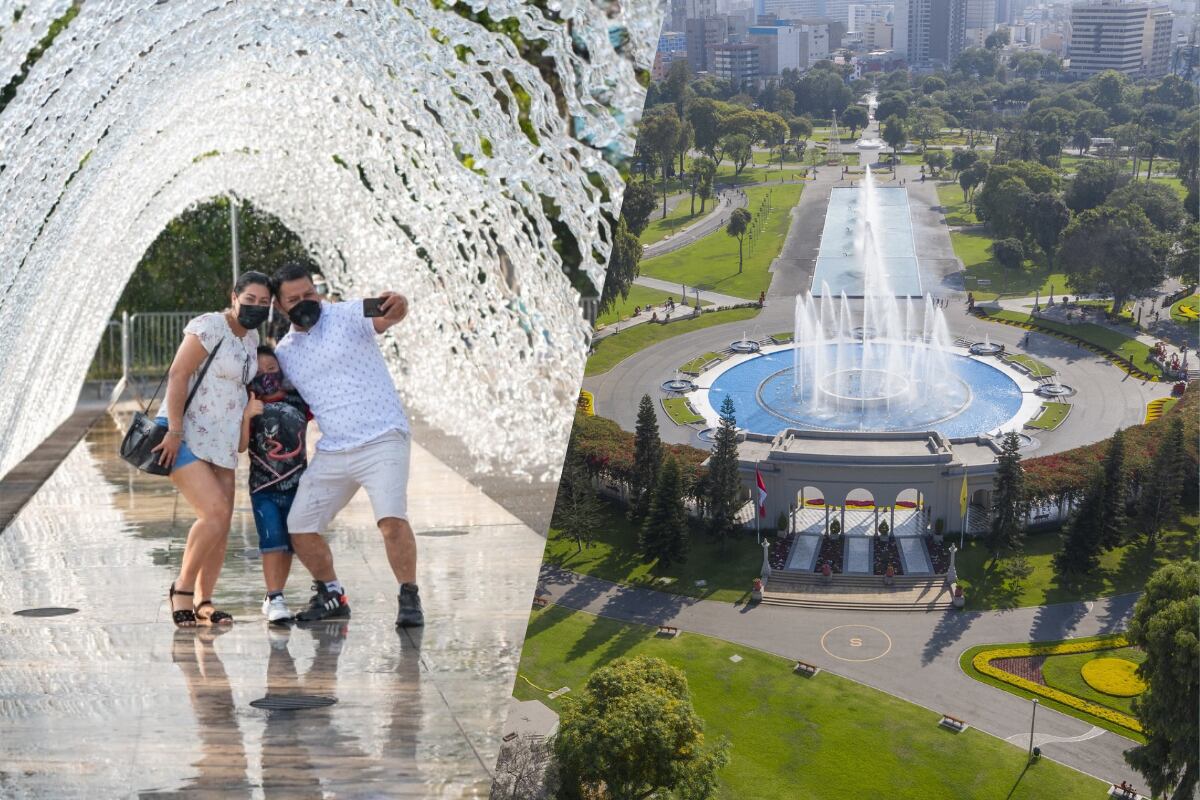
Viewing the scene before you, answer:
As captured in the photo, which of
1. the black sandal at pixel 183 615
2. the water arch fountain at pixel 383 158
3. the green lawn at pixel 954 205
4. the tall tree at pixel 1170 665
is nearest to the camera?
the tall tree at pixel 1170 665

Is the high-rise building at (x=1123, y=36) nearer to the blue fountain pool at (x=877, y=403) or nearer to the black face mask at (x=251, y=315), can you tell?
the blue fountain pool at (x=877, y=403)

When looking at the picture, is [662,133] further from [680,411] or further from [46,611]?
[46,611]

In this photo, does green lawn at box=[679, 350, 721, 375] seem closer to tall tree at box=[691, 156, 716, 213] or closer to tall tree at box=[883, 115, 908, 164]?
tall tree at box=[691, 156, 716, 213]

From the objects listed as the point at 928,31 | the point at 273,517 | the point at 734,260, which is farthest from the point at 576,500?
the point at 928,31

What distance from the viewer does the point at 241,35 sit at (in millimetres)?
7289

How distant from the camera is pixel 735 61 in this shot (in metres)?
4.32

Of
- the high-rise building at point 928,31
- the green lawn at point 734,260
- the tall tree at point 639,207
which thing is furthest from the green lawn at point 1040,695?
the high-rise building at point 928,31

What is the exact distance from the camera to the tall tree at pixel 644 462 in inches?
125

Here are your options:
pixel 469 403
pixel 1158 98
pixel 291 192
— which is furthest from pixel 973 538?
pixel 291 192

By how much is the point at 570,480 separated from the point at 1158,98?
2169 millimetres

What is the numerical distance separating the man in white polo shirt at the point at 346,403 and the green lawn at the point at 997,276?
81.4 inches

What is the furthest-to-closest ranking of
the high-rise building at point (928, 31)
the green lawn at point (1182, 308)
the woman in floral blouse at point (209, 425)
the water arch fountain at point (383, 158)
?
the high-rise building at point (928, 31) < the water arch fountain at point (383, 158) < the green lawn at point (1182, 308) < the woman in floral blouse at point (209, 425)

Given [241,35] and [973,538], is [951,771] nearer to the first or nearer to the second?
[973,538]

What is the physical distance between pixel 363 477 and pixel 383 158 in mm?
5890
